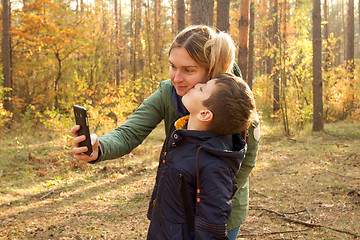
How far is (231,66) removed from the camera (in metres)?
1.79

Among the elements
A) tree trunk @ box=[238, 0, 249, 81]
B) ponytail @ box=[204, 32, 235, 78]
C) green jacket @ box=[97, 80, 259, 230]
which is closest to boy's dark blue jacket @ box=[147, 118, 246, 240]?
green jacket @ box=[97, 80, 259, 230]

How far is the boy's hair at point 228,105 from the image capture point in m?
1.55

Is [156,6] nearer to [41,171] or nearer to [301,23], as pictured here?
[301,23]

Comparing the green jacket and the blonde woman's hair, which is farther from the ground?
the blonde woman's hair

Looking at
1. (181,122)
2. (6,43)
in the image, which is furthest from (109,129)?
(181,122)

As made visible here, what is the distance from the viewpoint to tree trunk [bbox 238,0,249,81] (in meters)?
7.62

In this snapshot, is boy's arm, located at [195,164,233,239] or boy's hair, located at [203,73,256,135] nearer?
boy's arm, located at [195,164,233,239]

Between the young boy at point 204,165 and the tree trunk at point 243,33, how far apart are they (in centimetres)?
617

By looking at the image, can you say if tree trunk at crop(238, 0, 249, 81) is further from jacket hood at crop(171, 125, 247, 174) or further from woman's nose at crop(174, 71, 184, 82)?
jacket hood at crop(171, 125, 247, 174)

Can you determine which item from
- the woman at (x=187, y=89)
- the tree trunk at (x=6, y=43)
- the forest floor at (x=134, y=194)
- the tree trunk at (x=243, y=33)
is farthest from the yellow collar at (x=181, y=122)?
the tree trunk at (x=6, y=43)

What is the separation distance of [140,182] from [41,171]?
2159 millimetres

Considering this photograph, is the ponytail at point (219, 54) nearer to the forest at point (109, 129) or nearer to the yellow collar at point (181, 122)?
the yellow collar at point (181, 122)

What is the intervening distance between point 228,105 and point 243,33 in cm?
644

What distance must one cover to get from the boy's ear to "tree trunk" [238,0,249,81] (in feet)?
20.3
